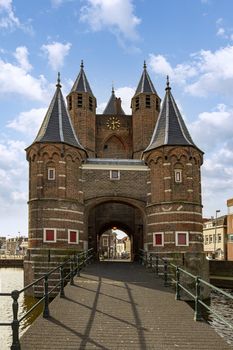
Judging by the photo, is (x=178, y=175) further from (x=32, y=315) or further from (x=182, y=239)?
(x=32, y=315)

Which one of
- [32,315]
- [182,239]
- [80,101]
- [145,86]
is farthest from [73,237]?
[145,86]

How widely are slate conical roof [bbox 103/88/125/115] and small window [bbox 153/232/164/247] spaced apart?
20618 millimetres

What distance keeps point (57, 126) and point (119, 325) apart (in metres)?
20.6

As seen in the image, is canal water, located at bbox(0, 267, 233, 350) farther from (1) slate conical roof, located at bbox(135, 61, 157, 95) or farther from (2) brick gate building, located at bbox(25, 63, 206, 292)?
(1) slate conical roof, located at bbox(135, 61, 157, 95)

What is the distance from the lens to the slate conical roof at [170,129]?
2672cm

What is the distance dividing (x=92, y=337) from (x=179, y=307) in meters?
3.79

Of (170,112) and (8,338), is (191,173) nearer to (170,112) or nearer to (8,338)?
(170,112)

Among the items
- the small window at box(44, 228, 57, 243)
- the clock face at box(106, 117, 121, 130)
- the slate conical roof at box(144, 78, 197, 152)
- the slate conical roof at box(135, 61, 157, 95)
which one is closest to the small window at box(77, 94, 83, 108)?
the clock face at box(106, 117, 121, 130)

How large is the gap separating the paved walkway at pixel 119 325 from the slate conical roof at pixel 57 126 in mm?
15665

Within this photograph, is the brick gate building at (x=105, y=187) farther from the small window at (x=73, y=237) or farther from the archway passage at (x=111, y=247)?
the archway passage at (x=111, y=247)

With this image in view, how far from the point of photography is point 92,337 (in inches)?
285

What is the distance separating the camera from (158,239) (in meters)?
25.8

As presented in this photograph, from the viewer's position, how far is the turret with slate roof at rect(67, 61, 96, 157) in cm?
3488

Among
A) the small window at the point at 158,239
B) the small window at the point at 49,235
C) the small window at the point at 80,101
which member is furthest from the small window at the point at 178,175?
the small window at the point at 80,101
